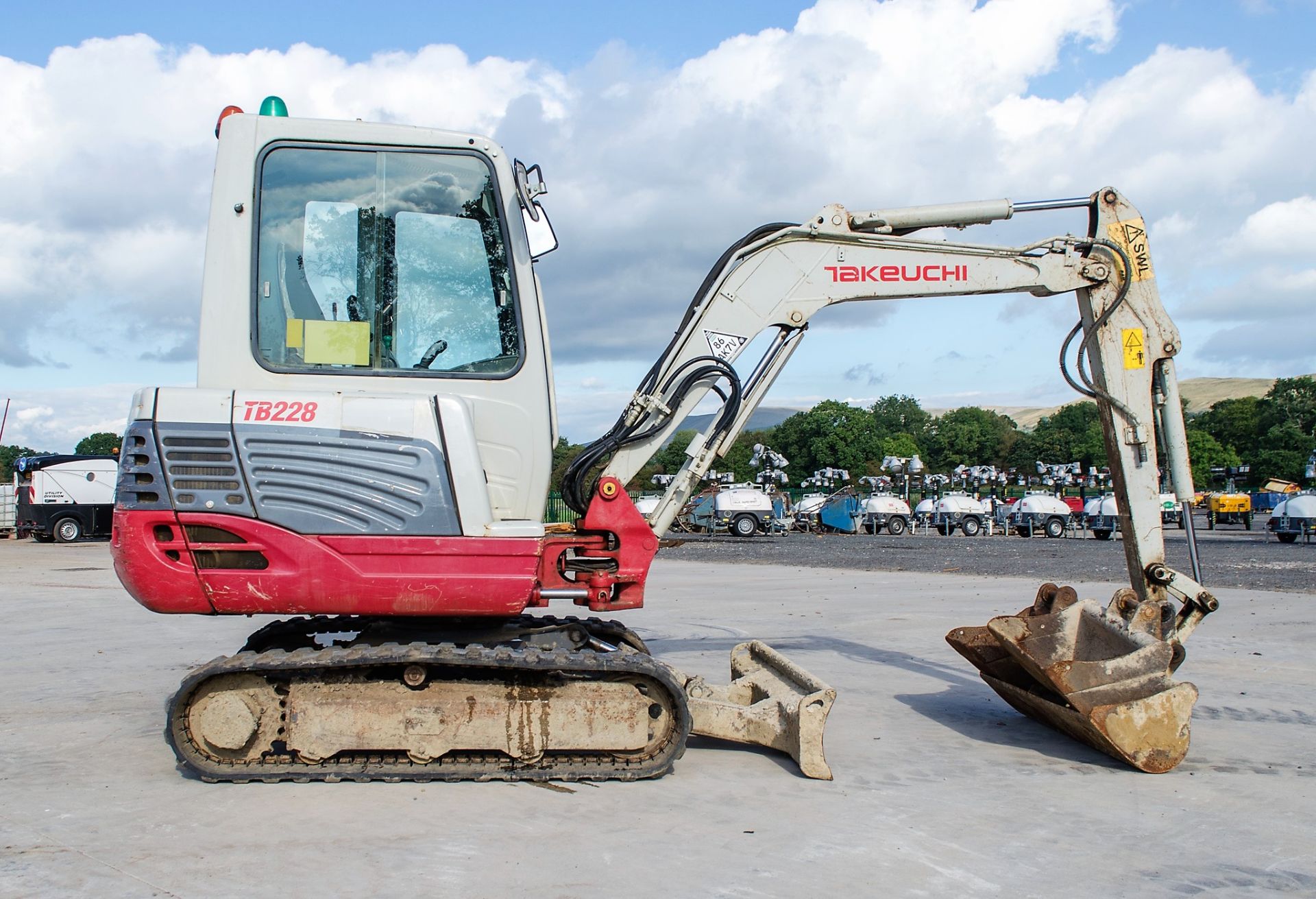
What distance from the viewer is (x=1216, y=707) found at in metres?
7.23

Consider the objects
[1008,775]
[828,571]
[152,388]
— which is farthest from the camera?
[828,571]

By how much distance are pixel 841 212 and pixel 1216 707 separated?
172 inches

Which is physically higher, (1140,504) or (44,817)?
(1140,504)

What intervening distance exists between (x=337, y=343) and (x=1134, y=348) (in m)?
4.93

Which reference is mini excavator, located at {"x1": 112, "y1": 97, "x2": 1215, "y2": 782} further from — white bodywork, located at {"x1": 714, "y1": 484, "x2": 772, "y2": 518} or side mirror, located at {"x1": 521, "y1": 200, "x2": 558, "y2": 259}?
white bodywork, located at {"x1": 714, "y1": 484, "x2": 772, "y2": 518}

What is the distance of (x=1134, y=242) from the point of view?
6.69 m

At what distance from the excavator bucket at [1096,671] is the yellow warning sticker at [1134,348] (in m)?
1.47

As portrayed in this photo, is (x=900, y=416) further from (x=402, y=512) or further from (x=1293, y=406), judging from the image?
(x=402, y=512)

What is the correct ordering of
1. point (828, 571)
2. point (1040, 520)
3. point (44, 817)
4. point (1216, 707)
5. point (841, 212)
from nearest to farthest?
1. point (44, 817)
2. point (841, 212)
3. point (1216, 707)
4. point (828, 571)
5. point (1040, 520)

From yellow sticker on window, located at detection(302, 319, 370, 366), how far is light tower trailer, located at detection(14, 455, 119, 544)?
32.0 m

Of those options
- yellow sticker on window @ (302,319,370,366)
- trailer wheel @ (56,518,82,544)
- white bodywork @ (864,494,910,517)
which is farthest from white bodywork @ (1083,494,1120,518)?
trailer wheel @ (56,518,82,544)

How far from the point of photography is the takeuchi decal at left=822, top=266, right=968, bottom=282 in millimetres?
6422

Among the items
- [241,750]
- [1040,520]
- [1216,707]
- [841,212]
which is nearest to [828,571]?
[1216,707]

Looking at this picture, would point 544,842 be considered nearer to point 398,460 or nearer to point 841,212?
point 398,460
